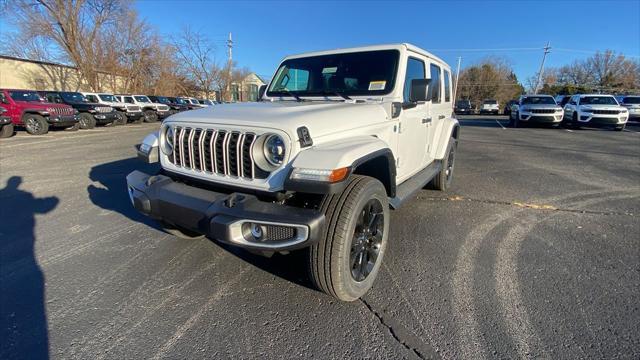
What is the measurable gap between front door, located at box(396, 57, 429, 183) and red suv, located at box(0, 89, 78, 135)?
1487 centimetres

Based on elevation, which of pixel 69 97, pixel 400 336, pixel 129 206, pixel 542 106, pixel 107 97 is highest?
pixel 107 97

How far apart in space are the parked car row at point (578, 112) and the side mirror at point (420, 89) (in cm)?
1709

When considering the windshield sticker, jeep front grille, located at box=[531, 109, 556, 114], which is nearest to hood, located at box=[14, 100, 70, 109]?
the windshield sticker

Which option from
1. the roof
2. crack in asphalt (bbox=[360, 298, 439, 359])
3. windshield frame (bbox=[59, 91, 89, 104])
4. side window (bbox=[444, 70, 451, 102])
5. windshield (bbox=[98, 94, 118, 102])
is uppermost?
windshield (bbox=[98, 94, 118, 102])

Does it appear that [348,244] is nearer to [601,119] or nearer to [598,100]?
[601,119]

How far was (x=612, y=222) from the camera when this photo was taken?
3979mm

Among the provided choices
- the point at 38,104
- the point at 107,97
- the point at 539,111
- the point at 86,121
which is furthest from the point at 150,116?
the point at 539,111

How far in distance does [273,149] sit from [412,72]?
87.4 inches

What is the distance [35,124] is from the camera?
12.4 m

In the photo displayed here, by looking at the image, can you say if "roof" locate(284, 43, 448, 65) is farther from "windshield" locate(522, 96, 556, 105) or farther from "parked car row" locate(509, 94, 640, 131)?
"windshield" locate(522, 96, 556, 105)

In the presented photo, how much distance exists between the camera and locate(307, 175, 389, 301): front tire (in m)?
2.06

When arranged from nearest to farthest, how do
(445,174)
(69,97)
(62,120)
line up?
(445,174)
(62,120)
(69,97)

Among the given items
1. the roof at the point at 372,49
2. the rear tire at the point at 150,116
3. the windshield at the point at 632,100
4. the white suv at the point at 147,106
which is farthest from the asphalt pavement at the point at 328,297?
the windshield at the point at 632,100

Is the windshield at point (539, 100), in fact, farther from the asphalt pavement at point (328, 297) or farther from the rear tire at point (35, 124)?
the rear tire at point (35, 124)
